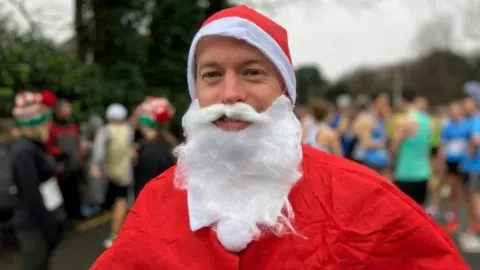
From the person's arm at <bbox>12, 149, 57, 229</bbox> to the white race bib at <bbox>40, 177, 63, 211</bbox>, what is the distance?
7 cm

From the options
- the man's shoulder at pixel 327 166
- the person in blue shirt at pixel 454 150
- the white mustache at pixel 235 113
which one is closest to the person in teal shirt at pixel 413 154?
the person in blue shirt at pixel 454 150

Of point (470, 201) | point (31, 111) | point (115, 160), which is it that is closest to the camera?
point (31, 111)

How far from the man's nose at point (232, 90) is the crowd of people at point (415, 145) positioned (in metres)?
3.53

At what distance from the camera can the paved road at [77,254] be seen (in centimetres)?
644

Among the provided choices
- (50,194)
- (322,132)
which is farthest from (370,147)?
(50,194)

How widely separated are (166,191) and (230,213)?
0.94ft

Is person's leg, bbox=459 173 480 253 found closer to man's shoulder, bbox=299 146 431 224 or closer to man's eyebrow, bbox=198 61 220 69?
man's shoulder, bbox=299 146 431 224

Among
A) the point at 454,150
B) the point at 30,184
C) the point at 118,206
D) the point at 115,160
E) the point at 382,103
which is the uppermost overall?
the point at 30,184

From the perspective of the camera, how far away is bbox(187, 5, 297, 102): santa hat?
1975mm

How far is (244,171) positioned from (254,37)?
0.43 metres

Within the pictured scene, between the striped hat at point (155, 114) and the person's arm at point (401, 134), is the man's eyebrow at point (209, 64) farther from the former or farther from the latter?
the person's arm at point (401, 134)

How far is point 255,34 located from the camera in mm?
2000

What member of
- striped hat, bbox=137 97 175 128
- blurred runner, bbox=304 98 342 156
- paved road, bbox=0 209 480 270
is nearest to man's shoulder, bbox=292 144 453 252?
blurred runner, bbox=304 98 342 156

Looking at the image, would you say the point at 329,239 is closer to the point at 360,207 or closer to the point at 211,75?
the point at 360,207
